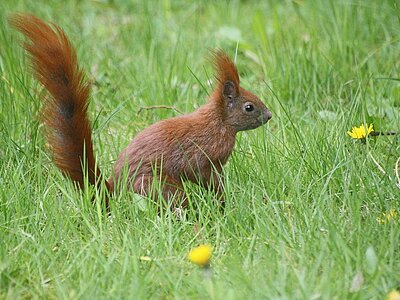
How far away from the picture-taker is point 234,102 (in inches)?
125

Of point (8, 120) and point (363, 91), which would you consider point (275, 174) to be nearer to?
point (363, 91)

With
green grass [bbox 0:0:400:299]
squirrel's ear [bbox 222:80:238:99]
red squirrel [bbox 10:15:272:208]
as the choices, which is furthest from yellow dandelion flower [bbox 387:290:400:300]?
squirrel's ear [bbox 222:80:238:99]

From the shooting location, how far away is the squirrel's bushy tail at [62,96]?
2766 mm

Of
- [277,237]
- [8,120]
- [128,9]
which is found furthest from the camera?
[128,9]

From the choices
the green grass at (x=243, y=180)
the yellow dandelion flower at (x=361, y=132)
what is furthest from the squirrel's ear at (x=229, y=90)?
the yellow dandelion flower at (x=361, y=132)

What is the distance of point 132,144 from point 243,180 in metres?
0.42

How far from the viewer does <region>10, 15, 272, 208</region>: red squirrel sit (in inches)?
110

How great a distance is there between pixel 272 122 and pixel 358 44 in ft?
2.49

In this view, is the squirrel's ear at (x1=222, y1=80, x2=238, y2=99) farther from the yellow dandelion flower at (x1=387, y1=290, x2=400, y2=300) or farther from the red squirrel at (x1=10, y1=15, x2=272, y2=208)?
the yellow dandelion flower at (x1=387, y1=290, x2=400, y2=300)

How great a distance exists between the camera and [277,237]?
2.47 meters

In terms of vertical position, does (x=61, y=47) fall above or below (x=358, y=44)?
above

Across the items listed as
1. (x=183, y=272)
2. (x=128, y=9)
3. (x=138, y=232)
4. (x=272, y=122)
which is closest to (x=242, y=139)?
(x=272, y=122)

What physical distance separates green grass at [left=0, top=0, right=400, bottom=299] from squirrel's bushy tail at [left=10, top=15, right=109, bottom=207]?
107mm

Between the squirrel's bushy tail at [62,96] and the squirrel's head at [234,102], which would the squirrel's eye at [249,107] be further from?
the squirrel's bushy tail at [62,96]
